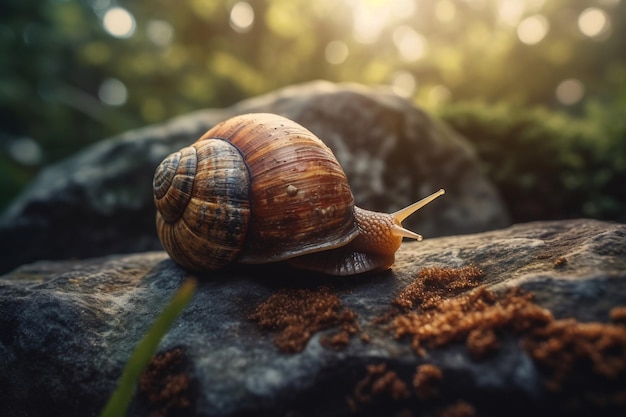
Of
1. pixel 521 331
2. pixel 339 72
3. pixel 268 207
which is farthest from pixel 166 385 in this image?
pixel 339 72

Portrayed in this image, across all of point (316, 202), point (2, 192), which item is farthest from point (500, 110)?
point (2, 192)

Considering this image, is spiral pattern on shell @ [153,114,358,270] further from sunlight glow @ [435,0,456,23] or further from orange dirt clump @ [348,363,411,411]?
sunlight glow @ [435,0,456,23]

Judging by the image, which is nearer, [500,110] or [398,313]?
[398,313]

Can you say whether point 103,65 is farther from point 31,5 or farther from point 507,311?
point 507,311

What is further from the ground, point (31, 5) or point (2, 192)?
point (31, 5)

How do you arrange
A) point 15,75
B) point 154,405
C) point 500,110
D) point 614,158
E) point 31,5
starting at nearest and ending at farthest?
1. point 154,405
2. point 614,158
3. point 500,110
4. point 15,75
5. point 31,5

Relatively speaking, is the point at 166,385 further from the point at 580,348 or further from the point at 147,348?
the point at 580,348

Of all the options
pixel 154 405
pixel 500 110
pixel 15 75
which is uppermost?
pixel 15 75

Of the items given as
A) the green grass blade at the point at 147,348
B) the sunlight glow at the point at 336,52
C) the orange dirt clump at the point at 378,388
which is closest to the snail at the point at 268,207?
the orange dirt clump at the point at 378,388
